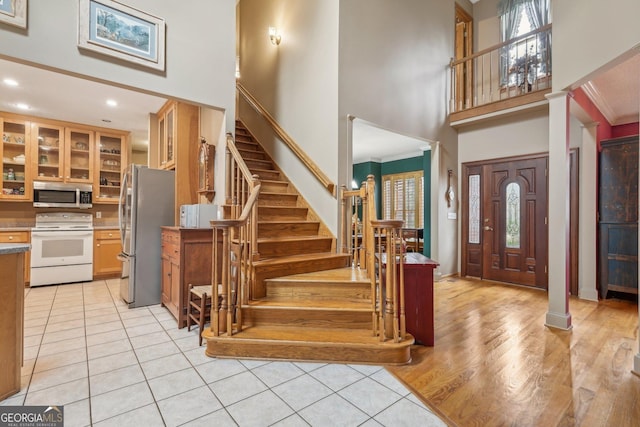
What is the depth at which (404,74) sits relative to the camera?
478cm

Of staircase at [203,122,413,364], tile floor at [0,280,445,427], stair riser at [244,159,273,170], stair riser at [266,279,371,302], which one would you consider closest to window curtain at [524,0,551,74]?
staircase at [203,122,413,364]

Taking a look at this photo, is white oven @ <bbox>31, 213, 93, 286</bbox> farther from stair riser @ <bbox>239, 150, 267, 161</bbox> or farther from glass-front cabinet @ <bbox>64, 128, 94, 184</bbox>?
stair riser @ <bbox>239, 150, 267, 161</bbox>

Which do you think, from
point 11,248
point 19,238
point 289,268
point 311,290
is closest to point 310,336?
point 311,290

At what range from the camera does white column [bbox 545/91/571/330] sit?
313 centimetres

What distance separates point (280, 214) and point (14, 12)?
299cm

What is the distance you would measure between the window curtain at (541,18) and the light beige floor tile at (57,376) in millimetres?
6667

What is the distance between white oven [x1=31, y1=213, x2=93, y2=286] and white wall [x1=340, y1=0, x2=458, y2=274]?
4.37 m

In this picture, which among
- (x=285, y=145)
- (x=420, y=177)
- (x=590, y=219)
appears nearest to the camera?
(x=590, y=219)

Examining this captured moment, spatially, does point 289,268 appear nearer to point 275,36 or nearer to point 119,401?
point 119,401

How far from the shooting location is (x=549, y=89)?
14.3ft

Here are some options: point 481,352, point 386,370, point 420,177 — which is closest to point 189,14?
point 386,370

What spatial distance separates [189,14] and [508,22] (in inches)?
217

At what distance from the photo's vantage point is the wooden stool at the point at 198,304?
279cm

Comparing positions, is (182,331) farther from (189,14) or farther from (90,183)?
(90,183)
